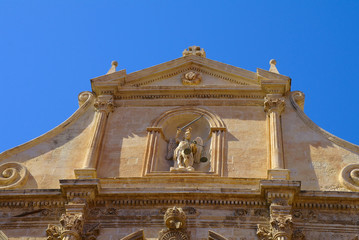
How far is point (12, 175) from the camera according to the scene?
58.4 ft

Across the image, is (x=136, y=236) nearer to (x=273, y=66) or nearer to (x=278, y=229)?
(x=278, y=229)

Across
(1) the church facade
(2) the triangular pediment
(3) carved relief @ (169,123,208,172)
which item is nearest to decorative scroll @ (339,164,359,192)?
(1) the church facade

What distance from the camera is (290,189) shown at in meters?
16.1

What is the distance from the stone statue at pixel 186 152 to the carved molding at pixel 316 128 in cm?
260

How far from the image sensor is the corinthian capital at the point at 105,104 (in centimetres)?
1953

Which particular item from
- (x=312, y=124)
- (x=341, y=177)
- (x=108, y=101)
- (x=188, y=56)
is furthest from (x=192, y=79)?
(x=341, y=177)

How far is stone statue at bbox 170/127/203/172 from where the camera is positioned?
18000 mm

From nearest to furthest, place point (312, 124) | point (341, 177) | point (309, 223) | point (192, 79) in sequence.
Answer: point (309, 223) → point (341, 177) → point (312, 124) → point (192, 79)

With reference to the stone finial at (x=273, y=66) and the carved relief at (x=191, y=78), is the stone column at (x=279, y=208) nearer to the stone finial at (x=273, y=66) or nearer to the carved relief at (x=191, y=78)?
the carved relief at (x=191, y=78)

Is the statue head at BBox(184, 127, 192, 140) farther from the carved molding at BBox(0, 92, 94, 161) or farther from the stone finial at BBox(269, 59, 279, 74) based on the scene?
the stone finial at BBox(269, 59, 279, 74)

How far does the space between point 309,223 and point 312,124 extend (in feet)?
11.4

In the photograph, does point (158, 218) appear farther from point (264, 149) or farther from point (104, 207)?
point (264, 149)

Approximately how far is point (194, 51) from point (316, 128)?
4985 millimetres

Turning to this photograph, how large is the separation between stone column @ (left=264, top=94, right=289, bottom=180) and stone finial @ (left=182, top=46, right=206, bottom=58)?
10.4 ft
